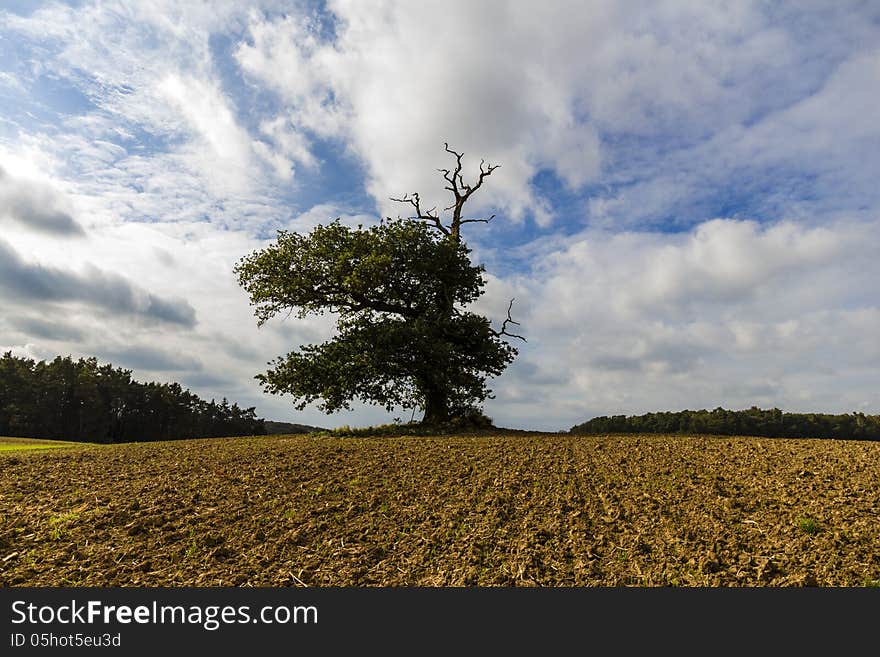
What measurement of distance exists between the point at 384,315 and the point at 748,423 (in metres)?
16.2

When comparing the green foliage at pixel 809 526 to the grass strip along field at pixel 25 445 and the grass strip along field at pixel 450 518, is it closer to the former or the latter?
the grass strip along field at pixel 450 518

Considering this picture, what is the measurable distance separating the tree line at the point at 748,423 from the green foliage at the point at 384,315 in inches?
221

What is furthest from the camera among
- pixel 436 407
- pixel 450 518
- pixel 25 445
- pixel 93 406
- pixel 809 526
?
pixel 93 406

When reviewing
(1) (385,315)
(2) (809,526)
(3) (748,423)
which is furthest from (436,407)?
(2) (809,526)

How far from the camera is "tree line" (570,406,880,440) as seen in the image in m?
23.6

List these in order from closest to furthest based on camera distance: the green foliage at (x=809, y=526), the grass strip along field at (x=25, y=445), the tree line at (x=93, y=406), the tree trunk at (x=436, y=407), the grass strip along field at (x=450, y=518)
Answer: the grass strip along field at (x=450, y=518) < the green foliage at (x=809, y=526) < the grass strip along field at (x=25, y=445) < the tree trunk at (x=436, y=407) < the tree line at (x=93, y=406)

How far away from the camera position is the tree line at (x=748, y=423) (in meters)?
23.6

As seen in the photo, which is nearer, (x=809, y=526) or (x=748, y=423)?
(x=809, y=526)

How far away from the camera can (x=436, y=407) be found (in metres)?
23.4

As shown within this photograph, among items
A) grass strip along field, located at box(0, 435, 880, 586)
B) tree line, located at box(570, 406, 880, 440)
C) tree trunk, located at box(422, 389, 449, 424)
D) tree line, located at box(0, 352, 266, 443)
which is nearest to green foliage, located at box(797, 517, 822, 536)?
grass strip along field, located at box(0, 435, 880, 586)

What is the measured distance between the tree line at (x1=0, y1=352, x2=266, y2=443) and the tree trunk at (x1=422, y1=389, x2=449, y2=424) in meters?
40.9

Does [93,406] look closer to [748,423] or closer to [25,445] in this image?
[25,445]

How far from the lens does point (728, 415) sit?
2502cm

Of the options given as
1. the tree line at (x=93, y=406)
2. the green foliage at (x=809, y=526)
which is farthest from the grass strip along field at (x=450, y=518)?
Answer: the tree line at (x=93, y=406)
